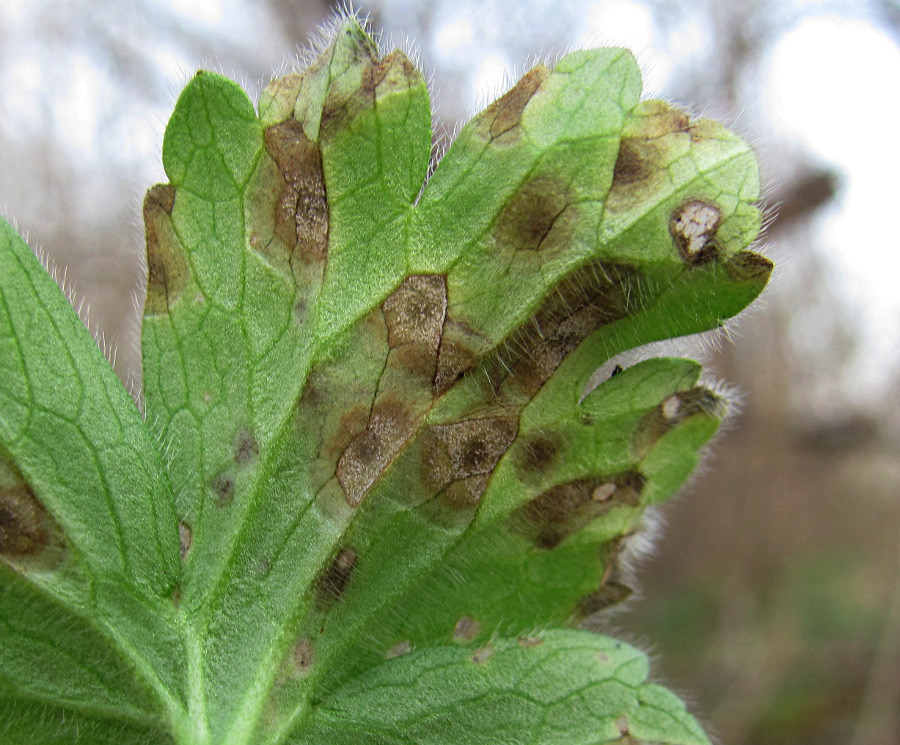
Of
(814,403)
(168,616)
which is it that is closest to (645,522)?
(168,616)

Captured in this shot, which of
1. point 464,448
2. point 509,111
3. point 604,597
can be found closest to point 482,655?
point 604,597

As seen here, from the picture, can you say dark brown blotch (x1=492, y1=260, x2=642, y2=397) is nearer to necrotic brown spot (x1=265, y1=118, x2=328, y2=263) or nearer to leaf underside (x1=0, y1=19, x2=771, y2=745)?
leaf underside (x1=0, y1=19, x2=771, y2=745)

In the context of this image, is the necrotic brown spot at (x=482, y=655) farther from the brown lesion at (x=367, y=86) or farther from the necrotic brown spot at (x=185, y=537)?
the brown lesion at (x=367, y=86)

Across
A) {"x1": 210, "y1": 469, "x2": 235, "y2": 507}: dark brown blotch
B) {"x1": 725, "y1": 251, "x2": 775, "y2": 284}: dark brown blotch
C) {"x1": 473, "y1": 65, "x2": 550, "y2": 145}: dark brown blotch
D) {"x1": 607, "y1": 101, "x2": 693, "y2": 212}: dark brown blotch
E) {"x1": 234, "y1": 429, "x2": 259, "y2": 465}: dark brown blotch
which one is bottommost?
{"x1": 210, "y1": 469, "x2": 235, "y2": 507}: dark brown blotch

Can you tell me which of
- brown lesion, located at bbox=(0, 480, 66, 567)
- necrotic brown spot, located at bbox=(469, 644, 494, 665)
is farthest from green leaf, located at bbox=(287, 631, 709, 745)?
brown lesion, located at bbox=(0, 480, 66, 567)

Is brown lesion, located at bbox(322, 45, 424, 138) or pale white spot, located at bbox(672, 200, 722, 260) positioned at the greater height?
brown lesion, located at bbox(322, 45, 424, 138)

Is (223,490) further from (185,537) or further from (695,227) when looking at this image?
Result: (695,227)

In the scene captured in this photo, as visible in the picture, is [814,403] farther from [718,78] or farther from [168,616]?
[168,616]

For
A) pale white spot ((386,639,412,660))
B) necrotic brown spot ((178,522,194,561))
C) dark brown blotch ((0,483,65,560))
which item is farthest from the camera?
pale white spot ((386,639,412,660))
